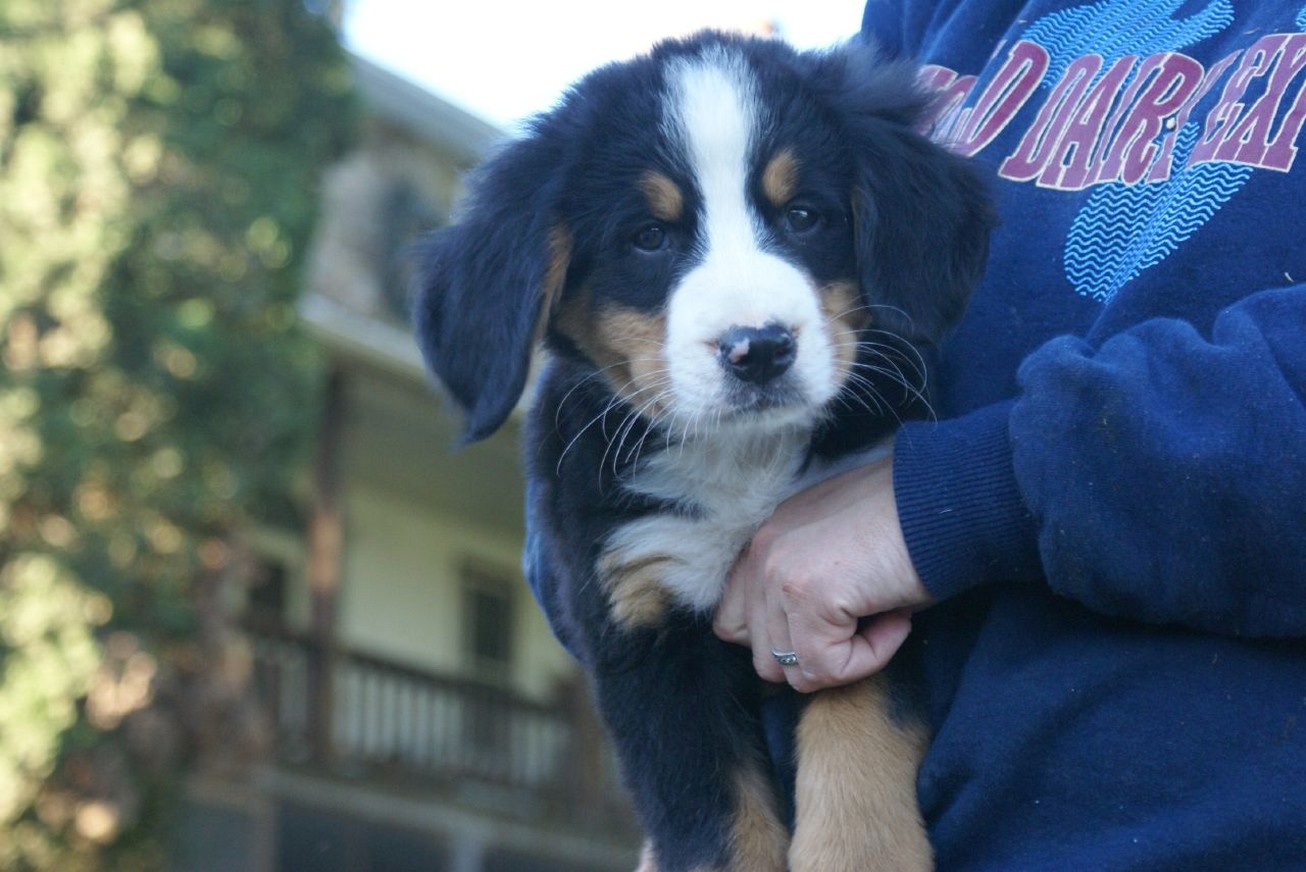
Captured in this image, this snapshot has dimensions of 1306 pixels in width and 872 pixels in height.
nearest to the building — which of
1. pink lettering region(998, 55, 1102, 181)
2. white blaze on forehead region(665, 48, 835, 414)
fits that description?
white blaze on forehead region(665, 48, 835, 414)

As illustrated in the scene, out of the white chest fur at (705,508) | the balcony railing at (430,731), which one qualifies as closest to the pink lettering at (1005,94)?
the white chest fur at (705,508)

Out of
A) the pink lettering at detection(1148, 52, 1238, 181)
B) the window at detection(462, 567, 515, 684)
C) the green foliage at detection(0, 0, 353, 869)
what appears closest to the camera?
the pink lettering at detection(1148, 52, 1238, 181)

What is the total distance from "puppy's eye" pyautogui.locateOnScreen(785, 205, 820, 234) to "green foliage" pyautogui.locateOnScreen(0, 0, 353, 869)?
23.2 ft

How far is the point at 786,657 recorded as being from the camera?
2.15m

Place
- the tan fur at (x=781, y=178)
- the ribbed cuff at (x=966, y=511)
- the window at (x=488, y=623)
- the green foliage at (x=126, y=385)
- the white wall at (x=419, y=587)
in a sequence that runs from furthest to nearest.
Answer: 1. the window at (x=488, y=623)
2. the white wall at (x=419, y=587)
3. the green foliage at (x=126, y=385)
4. the tan fur at (x=781, y=178)
5. the ribbed cuff at (x=966, y=511)

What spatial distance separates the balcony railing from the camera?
12594 millimetres

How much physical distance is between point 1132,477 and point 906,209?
0.69 meters

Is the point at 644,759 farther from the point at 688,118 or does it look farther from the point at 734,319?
the point at 688,118

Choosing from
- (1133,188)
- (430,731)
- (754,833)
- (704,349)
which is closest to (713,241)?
(704,349)

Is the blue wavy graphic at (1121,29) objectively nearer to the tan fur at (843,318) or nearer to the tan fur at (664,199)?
the tan fur at (843,318)

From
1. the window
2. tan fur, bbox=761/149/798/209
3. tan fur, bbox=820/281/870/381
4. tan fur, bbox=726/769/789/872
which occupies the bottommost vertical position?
the window

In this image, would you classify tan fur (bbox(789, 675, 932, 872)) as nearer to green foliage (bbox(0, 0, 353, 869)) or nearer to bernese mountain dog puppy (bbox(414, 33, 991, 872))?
bernese mountain dog puppy (bbox(414, 33, 991, 872))

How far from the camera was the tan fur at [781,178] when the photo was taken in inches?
95.0

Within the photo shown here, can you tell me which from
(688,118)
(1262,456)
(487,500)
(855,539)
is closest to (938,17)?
(688,118)
